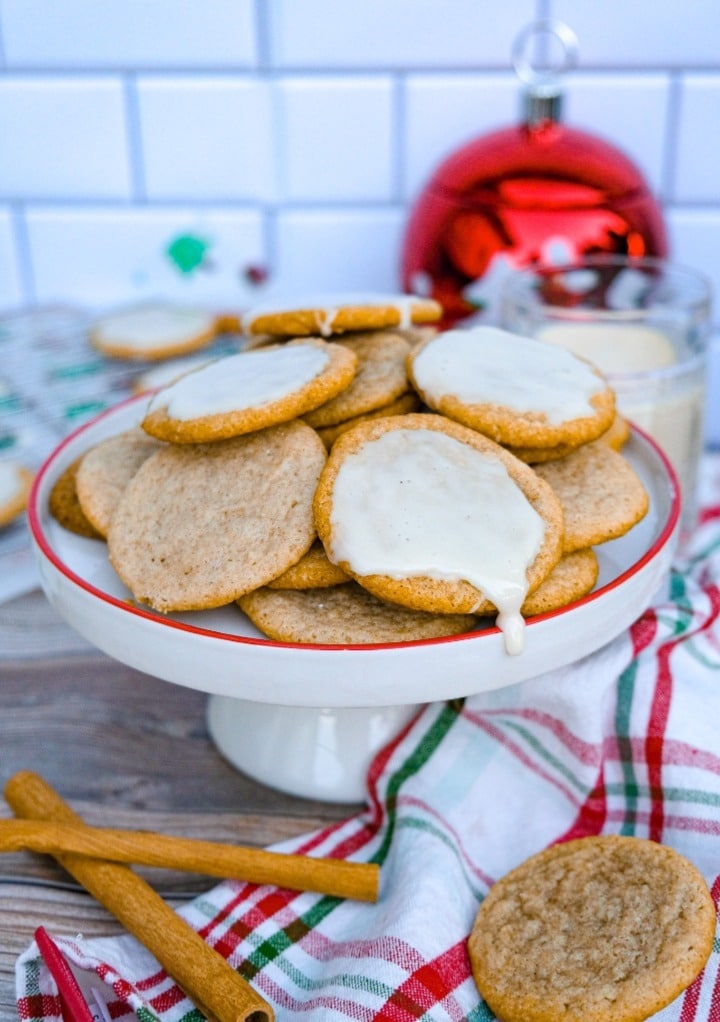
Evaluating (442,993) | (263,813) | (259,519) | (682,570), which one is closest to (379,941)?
(442,993)

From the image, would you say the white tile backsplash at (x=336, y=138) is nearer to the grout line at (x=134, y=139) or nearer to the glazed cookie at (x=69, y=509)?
the grout line at (x=134, y=139)

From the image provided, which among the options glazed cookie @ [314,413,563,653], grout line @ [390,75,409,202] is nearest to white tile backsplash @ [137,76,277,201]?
grout line @ [390,75,409,202]

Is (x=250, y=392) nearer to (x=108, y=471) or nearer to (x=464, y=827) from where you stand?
(x=108, y=471)

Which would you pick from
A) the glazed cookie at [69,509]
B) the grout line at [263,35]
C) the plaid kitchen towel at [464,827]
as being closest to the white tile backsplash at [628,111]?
the grout line at [263,35]

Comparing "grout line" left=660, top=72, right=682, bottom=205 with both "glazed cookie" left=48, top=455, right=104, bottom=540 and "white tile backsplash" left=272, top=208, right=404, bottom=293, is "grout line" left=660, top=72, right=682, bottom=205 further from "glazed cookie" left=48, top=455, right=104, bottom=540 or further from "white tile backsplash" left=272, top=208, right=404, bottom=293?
"glazed cookie" left=48, top=455, right=104, bottom=540

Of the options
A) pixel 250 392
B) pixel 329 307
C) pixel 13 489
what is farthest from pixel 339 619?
pixel 13 489
